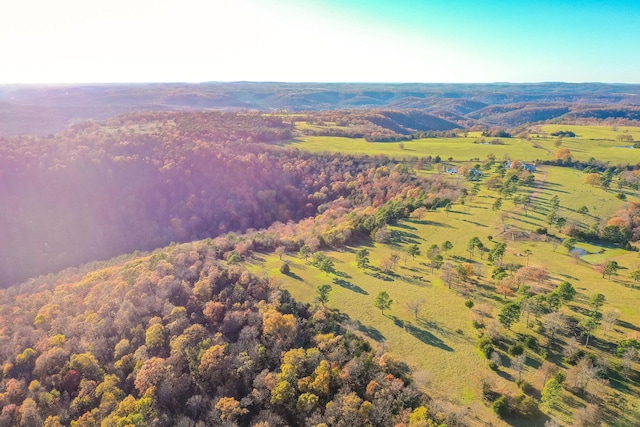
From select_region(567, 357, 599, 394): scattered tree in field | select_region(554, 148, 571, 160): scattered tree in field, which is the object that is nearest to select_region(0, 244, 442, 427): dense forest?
select_region(567, 357, 599, 394): scattered tree in field

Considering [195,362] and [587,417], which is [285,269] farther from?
[587,417]

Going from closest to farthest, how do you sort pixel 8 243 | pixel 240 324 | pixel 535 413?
pixel 535 413 → pixel 240 324 → pixel 8 243

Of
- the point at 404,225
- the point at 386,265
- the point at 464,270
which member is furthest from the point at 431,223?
the point at 464,270

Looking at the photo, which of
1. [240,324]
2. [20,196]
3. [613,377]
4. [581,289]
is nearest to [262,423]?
[240,324]

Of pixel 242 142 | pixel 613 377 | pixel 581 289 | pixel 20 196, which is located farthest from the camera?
pixel 242 142

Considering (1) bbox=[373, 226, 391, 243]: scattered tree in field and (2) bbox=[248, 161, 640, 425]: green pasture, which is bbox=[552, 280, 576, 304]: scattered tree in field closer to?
(2) bbox=[248, 161, 640, 425]: green pasture

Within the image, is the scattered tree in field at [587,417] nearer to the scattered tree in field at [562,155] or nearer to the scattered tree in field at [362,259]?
the scattered tree in field at [362,259]

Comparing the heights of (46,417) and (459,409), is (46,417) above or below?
below

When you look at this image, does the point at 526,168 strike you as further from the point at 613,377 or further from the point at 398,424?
the point at 398,424
